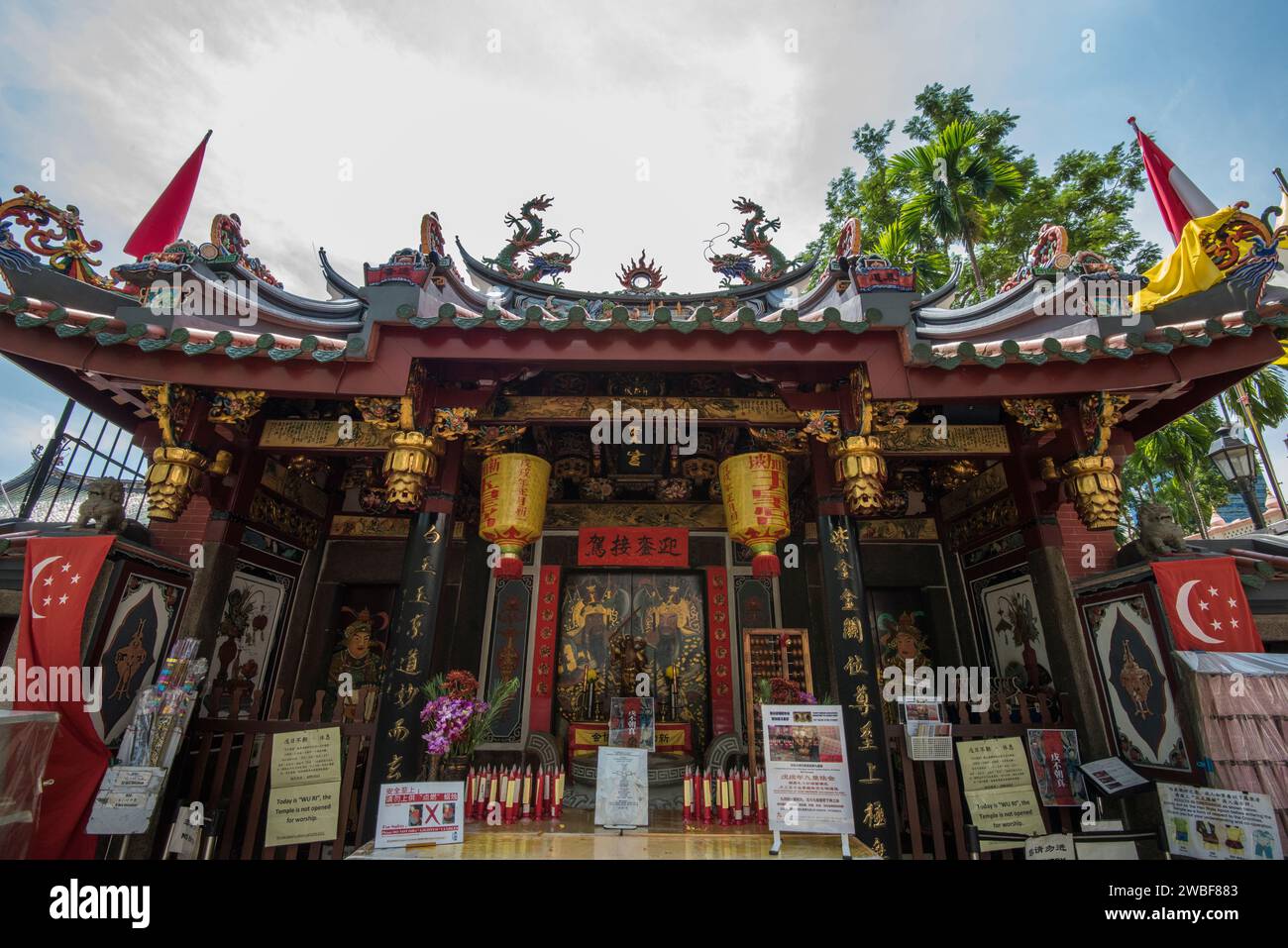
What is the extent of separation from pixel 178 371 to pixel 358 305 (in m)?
3.33

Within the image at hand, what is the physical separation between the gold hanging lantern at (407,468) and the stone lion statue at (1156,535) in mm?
6806

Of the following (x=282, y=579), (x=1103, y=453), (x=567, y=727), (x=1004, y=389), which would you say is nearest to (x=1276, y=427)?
(x=1103, y=453)

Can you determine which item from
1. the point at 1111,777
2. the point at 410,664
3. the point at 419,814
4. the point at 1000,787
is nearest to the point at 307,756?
the point at 410,664

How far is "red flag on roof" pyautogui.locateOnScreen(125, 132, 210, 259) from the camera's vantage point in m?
9.29

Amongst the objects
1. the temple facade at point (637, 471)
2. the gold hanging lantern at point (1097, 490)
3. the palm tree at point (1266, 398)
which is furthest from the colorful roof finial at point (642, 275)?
the palm tree at point (1266, 398)

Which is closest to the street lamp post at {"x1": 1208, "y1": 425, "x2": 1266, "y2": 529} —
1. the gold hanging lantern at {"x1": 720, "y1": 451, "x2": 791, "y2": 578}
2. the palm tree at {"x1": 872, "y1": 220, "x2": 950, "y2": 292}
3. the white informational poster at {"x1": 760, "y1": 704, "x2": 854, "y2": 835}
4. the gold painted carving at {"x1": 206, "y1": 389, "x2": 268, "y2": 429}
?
the gold hanging lantern at {"x1": 720, "y1": 451, "x2": 791, "y2": 578}

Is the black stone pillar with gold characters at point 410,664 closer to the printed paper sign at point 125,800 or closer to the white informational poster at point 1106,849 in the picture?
the printed paper sign at point 125,800

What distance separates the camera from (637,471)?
8227 mm

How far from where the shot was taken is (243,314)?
6.39m

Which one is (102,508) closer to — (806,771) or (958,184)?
(806,771)

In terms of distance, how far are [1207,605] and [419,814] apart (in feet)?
22.0

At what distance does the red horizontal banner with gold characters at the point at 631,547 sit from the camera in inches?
315

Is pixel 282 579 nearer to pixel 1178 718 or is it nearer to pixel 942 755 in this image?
pixel 942 755

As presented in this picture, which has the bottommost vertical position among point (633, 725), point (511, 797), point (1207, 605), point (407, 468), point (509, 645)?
point (511, 797)
